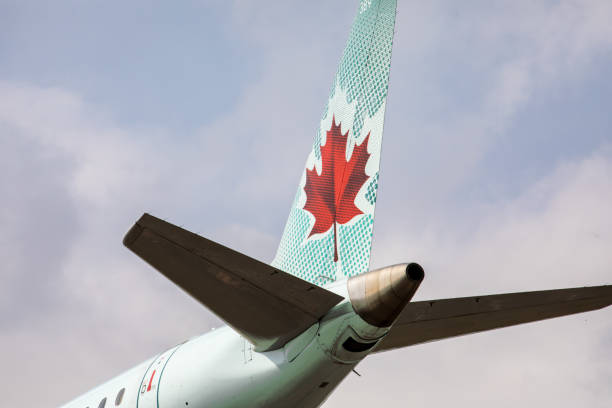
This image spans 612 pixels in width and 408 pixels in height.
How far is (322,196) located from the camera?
14836mm

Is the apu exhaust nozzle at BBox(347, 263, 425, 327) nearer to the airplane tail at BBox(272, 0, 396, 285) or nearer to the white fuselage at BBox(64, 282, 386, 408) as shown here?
the white fuselage at BBox(64, 282, 386, 408)

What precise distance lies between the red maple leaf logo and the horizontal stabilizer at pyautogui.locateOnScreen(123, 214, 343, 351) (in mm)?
2059

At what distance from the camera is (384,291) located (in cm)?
1135

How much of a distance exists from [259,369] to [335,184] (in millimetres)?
3543

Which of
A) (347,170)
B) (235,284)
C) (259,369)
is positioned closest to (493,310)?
(347,170)

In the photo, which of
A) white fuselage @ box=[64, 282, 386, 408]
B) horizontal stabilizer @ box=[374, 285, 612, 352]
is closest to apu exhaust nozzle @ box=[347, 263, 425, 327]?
white fuselage @ box=[64, 282, 386, 408]

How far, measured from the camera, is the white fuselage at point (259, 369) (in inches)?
481

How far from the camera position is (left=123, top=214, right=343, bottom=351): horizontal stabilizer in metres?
10.5

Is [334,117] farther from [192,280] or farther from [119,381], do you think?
[119,381]

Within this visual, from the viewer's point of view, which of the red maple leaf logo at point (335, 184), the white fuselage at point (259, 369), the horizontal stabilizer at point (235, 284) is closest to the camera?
the horizontal stabilizer at point (235, 284)

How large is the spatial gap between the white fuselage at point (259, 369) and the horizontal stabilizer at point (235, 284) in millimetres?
249

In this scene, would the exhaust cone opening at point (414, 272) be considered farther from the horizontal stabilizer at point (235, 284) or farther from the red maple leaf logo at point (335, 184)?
the red maple leaf logo at point (335, 184)

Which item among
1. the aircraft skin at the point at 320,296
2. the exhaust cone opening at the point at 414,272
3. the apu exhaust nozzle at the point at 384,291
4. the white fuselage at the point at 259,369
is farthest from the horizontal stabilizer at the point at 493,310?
the exhaust cone opening at the point at 414,272

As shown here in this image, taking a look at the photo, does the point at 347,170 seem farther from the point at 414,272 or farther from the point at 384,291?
the point at 414,272
